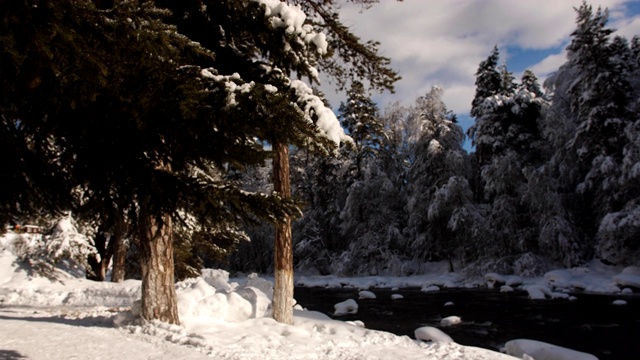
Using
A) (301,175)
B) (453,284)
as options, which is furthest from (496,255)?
(301,175)

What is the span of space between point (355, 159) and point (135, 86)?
1197 inches

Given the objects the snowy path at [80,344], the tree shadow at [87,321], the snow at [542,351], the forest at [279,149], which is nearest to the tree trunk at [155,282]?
the forest at [279,149]

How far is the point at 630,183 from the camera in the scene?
2044 cm

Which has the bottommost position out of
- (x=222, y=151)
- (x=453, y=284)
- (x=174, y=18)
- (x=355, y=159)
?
(x=453, y=284)

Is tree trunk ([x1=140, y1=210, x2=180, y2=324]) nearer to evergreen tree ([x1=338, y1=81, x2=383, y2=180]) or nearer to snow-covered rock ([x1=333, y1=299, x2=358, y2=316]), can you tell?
snow-covered rock ([x1=333, y1=299, x2=358, y2=316])

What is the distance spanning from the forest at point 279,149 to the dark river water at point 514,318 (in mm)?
4791

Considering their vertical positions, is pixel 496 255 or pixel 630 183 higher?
pixel 630 183

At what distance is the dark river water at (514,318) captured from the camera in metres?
11.1

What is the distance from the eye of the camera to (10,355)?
5305mm

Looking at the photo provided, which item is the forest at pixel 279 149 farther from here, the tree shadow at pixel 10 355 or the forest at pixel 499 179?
the tree shadow at pixel 10 355

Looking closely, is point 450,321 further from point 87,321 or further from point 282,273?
point 87,321

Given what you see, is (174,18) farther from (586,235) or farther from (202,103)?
(586,235)

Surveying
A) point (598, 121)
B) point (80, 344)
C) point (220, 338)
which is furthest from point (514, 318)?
point (598, 121)

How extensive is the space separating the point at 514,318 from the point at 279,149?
1071 cm
